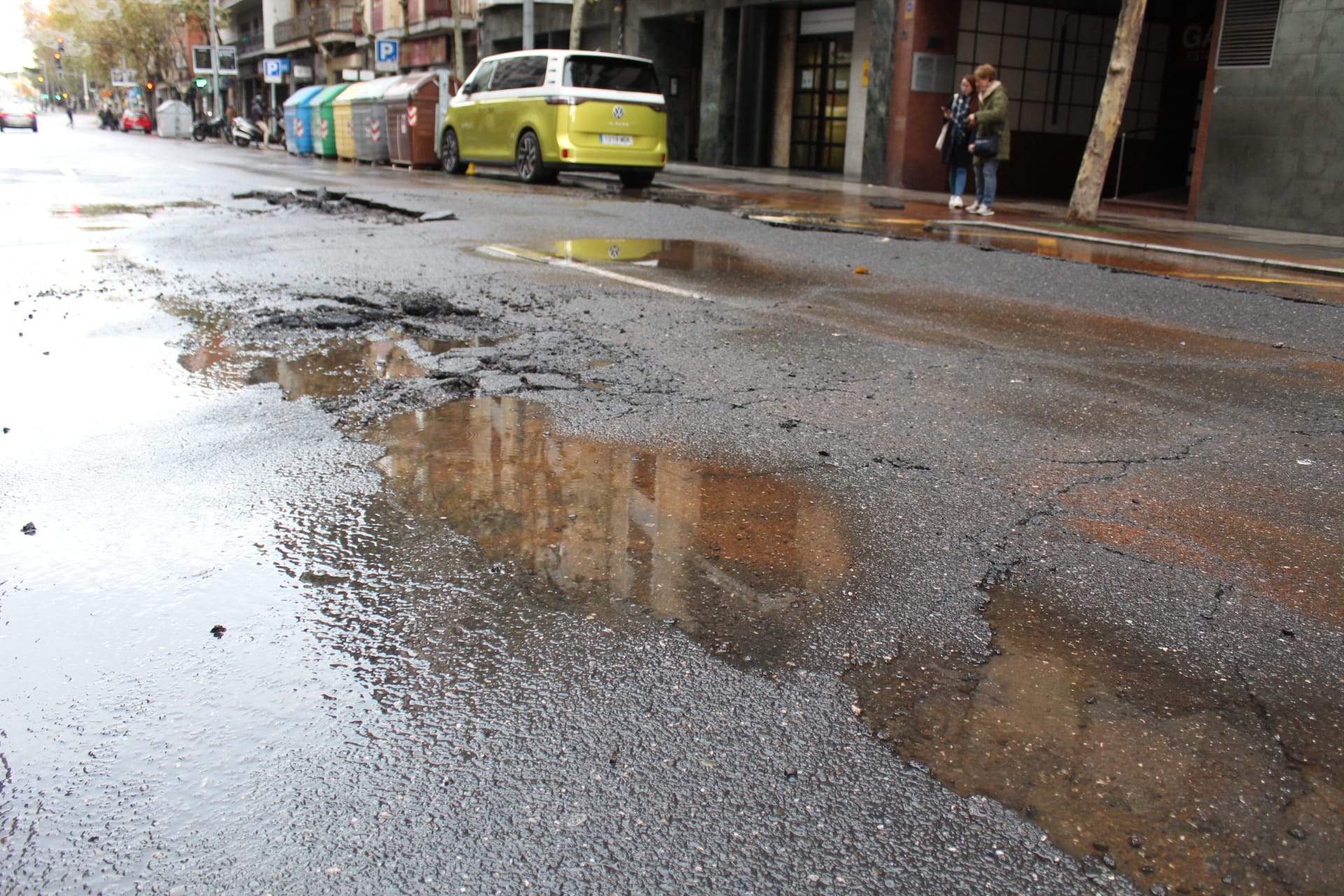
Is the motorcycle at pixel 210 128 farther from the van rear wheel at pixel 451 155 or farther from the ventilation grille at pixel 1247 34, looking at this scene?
the ventilation grille at pixel 1247 34

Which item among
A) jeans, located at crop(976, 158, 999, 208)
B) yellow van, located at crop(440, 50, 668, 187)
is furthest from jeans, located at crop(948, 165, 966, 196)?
yellow van, located at crop(440, 50, 668, 187)

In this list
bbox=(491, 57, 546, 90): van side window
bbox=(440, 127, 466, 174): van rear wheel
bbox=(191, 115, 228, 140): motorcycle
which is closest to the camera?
bbox=(491, 57, 546, 90): van side window

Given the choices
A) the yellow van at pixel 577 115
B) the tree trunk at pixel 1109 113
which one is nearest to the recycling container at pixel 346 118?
the yellow van at pixel 577 115

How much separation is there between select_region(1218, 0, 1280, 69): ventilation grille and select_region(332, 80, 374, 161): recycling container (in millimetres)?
19925

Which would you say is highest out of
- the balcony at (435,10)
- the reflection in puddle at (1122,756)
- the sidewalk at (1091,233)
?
the balcony at (435,10)

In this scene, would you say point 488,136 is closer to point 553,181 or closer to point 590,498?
point 553,181

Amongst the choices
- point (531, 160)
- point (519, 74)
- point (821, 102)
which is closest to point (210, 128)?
point (821, 102)

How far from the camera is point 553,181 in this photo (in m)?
18.8

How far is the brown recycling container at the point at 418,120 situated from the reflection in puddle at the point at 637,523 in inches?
851

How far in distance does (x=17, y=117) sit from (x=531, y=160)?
199 feet

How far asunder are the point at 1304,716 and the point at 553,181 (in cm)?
1755

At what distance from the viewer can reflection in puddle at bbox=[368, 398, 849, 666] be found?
2855 mm

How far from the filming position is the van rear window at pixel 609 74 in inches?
691

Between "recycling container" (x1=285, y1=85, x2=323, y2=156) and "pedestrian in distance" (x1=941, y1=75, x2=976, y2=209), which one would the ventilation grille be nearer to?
"pedestrian in distance" (x1=941, y1=75, x2=976, y2=209)
